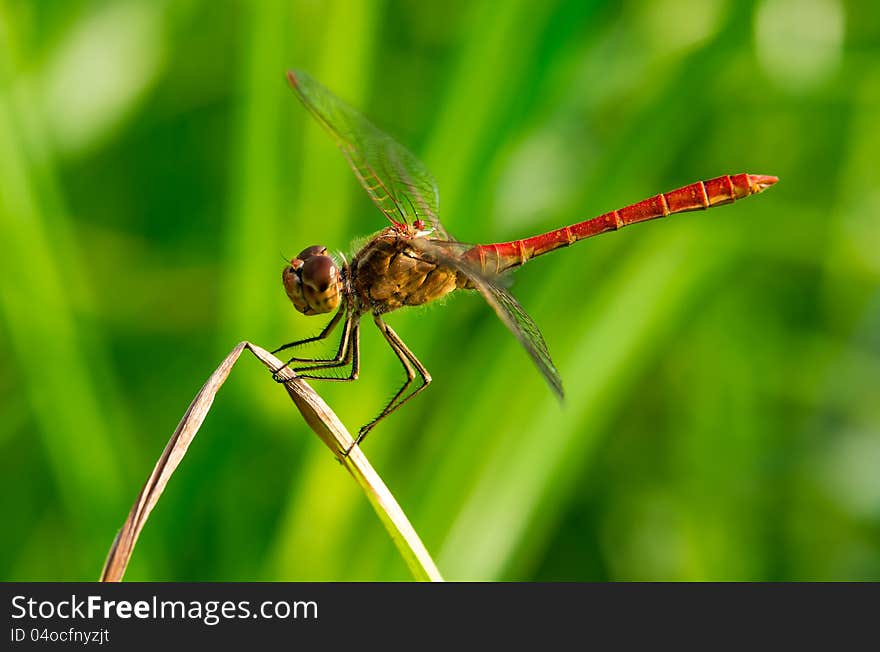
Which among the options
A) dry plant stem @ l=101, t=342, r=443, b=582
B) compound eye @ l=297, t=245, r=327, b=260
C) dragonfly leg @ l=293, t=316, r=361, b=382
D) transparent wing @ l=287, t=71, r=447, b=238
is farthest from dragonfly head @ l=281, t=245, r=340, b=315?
dry plant stem @ l=101, t=342, r=443, b=582

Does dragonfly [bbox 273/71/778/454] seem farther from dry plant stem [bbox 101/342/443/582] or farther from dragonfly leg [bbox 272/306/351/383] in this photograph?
dry plant stem [bbox 101/342/443/582]

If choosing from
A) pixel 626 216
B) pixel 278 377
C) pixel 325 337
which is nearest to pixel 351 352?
pixel 325 337

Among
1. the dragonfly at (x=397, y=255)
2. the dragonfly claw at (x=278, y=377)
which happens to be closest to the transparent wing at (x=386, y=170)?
the dragonfly at (x=397, y=255)

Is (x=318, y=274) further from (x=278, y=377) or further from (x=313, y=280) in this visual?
(x=278, y=377)

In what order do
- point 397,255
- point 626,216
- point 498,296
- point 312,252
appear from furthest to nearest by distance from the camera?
point 626,216
point 397,255
point 312,252
point 498,296

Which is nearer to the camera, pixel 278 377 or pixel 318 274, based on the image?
pixel 278 377

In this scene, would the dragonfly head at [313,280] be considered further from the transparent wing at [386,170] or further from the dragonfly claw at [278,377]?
the dragonfly claw at [278,377]
